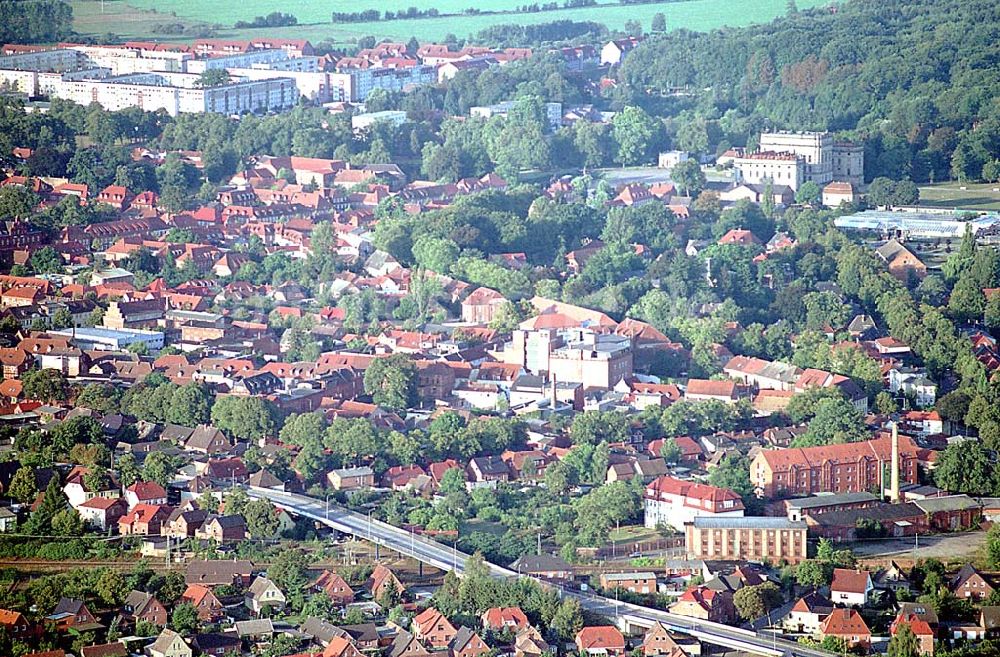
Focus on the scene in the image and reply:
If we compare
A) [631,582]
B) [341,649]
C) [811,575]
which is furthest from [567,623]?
[811,575]

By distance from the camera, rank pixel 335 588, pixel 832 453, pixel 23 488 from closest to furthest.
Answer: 1. pixel 335 588
2. pixel 23 488
3. pixel 832 453

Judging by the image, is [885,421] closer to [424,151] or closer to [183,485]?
[183,485]

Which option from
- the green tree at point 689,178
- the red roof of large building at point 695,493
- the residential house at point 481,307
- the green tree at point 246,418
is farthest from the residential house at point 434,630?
the green tree at point 689,178

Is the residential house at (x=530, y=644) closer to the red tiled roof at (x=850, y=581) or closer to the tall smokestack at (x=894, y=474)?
the red tiled roof at (x=850, y=581)

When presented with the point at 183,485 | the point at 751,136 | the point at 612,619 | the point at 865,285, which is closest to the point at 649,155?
the point at 751,136

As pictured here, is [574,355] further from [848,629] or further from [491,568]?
[848,629]

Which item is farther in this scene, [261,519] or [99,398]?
[99,398]
